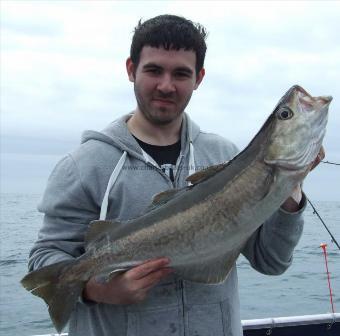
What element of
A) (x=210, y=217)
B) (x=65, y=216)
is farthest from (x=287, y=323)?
(x=65, y=216)

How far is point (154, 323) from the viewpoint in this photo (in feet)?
9.45

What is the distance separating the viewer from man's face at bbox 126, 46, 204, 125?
3057mm

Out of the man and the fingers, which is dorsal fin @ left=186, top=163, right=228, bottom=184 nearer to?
the man

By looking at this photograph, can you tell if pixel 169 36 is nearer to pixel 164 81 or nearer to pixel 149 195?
pixel 164 81

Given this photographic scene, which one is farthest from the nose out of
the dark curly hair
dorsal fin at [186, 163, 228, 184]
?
dorsal fin at [186, 163, 228, 184]

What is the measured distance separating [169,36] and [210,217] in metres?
1.20

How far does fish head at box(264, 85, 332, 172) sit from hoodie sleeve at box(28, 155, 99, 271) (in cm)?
118

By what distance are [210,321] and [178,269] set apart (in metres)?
0.44

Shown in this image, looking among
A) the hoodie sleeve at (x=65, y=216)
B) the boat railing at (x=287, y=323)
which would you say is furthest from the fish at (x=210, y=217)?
the boat railing at (x=287, y=323)

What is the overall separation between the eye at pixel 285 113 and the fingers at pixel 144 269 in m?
1.00

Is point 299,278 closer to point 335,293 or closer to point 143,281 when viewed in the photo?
point 335,293

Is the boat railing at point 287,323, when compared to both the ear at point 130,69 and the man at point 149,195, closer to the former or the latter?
the man at point 149,195

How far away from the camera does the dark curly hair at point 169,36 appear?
3111 mm

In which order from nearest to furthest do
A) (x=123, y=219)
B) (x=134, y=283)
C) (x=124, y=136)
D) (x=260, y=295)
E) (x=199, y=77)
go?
(x=134, y=283) < (x=123, y=219) < (x=124, y=136) < (x=199, y=77) < (x=260, y=295)
